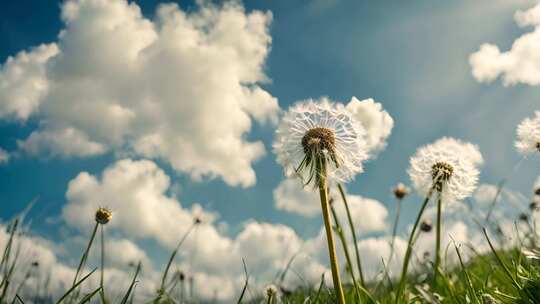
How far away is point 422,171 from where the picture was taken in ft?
14.9

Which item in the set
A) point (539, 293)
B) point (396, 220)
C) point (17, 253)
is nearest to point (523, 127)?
point (396, 220)

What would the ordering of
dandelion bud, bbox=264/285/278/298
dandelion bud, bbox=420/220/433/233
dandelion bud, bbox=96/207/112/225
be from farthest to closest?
dandelion bud, bbox=420/220/433/233 → dandelion bud, bbox=96/207/112/225 → dandelion bud, bbox=264/285/278/298

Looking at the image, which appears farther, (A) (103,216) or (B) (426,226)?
(B) (426,226)

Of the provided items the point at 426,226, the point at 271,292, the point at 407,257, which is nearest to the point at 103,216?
the point at 271,292

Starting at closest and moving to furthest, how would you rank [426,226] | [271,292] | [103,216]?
[271,292] < [103,216] < [426,226]

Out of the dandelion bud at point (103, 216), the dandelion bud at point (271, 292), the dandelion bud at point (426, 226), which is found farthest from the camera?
the dandelion bud at point (426, 226)

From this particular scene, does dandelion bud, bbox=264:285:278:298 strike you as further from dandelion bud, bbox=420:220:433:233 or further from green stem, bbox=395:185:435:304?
dandelion bud, bbox=420:220:433:233

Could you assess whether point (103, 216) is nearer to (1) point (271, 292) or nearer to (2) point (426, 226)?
(1) point (271, 292)

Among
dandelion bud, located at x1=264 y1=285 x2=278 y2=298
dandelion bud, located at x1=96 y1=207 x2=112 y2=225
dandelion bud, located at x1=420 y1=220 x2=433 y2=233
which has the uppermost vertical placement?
dandelion bud, located at x1=420 y1=220 x2=433 y2=233

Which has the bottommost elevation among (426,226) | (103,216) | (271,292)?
(271,292)

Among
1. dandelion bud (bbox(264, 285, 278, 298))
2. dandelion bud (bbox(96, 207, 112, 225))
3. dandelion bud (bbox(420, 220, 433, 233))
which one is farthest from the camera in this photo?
dandelion bud (bbox(420, 220, 433, 233))

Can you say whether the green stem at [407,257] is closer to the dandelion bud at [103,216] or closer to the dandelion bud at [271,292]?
the dandelion bud at [271,292]

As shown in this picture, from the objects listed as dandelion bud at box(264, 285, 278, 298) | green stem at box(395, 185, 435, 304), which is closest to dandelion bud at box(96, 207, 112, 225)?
dandelion bud at box(264, 285, 278, 298)

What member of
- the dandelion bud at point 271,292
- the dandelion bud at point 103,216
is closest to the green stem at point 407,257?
the dandelion bud at point 271,292
